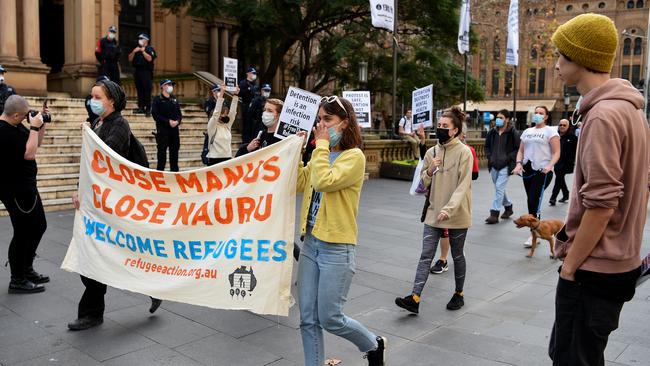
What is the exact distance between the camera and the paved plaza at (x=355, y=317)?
456 centimetres

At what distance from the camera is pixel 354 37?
20.3 metres

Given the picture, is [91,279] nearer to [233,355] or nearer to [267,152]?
[233,355]

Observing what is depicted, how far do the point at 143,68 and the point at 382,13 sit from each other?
663 centimetres

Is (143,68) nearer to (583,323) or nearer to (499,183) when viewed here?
(499,183)

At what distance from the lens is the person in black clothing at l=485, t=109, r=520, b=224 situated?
10.7m

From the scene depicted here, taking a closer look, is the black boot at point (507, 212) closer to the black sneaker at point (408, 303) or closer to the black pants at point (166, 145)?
the black sneaker at point (408, 303)

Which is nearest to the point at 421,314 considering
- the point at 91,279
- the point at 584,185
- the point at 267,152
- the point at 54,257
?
the point at 267,152

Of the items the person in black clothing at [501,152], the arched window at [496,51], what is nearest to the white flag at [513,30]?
the person in black clothing at [501,152]

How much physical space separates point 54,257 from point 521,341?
5566 millimetres

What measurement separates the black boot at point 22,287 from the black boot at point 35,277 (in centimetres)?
9

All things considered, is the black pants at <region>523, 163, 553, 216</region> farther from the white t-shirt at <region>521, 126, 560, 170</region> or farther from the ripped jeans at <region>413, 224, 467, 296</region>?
the ripped jeans at <region>413, 224, 467, 296</region>

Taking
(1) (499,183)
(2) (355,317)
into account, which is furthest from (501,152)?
(2) (355,317)

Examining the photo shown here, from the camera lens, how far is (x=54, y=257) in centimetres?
741

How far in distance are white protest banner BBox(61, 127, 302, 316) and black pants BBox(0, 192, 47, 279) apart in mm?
1200
